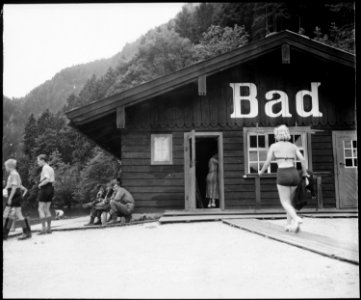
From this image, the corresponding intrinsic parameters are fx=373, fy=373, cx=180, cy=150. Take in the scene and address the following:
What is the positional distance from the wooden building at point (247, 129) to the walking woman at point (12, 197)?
15.3ft

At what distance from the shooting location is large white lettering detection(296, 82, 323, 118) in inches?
412

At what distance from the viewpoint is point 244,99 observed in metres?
10.5

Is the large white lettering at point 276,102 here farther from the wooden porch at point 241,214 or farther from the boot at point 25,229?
the boot at point 25,229

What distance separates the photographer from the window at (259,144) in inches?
411

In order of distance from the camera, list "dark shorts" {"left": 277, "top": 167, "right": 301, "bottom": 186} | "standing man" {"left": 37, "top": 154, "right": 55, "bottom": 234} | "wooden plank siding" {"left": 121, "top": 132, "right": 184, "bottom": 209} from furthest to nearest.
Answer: "wooden plank siding" {"left": 121, "top": 132, "right": 184, "bottom": 209}, "standing man" {"left": 37, "top": 154, "right": 55, "bottom": 234}, "dark shorts" {"left": 277, "top": 167, "right": 301, "bottom": 186}

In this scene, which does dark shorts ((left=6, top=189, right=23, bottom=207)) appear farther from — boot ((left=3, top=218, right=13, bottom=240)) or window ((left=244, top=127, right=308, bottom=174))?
window ((left=244, top=127, right=308, bottom=174))

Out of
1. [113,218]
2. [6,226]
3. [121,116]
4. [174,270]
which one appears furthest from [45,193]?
[121,116]

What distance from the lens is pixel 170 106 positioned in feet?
34.4

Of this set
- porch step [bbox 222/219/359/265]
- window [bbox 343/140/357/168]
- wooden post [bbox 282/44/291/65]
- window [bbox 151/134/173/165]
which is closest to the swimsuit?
porch step [bbox 222/219/359/265]

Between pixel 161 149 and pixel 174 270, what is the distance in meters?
6.27

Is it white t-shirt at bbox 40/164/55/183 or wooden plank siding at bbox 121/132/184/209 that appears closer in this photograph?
white t-shirt at bbox 40/164/55/183

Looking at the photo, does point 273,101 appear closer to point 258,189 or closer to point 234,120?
point 234,120

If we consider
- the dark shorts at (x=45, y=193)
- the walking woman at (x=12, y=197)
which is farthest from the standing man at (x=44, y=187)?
the walking woman at (x=12, y=197)

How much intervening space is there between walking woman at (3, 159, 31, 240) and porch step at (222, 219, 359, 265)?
12.7 feet
